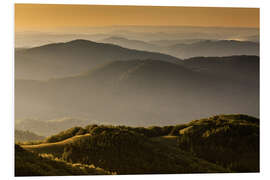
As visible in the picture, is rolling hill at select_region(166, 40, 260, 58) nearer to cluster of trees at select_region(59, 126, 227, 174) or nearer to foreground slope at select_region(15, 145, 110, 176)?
cluster of trees at select_region(59, 126, 227, 174)

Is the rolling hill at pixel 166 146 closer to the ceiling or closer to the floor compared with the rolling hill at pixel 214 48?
closer to the floor

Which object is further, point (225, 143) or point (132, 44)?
point (132, 44)

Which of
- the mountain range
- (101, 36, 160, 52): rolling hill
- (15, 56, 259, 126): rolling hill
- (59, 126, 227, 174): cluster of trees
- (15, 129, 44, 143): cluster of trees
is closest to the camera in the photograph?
(59, 126, 227, 174): cluster of trees

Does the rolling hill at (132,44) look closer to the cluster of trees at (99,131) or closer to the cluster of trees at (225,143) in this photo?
the cluster of trees at (99,131)

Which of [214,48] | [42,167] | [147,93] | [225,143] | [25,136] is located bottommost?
Result: [42,167]

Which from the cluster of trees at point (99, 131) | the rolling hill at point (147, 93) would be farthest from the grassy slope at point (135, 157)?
the rolling hill at point (147, 93)

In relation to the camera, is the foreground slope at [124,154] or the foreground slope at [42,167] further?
the foreground slope at [124,154]

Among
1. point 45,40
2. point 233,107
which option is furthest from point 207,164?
point 45,40

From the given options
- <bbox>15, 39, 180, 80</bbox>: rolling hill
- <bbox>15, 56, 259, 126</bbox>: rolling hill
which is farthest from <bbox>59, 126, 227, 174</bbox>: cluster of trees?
<bbox>15, 39, 180, 80</bbox>: rolling hill

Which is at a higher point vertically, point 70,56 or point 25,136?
point 70,56

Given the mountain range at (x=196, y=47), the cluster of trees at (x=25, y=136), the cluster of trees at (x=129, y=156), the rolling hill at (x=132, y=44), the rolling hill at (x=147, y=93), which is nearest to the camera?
the cluster of trees at (x=129, y=156)

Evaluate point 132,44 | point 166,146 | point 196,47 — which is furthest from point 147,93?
point 196,47

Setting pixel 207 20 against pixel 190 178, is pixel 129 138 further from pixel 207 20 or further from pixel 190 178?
pixel 207 20

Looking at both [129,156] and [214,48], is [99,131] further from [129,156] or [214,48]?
[214,48]
